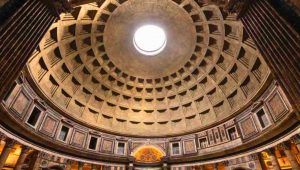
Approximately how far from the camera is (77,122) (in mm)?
20641

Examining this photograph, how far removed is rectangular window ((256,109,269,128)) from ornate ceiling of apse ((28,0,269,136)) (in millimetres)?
1811

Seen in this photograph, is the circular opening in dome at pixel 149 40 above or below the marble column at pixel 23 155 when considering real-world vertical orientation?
above

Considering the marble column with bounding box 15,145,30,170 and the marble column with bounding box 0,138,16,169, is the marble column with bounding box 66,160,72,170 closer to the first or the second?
the marble column with bounding box 15,145,30,170

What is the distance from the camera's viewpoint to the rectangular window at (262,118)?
15867mm

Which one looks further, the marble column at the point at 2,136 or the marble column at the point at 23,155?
the marble column at the point at 23,155

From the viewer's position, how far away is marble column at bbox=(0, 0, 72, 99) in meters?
6.40

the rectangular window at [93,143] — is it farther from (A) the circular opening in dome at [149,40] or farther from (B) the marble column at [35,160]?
(A) the circular opening in dome at [149,40]

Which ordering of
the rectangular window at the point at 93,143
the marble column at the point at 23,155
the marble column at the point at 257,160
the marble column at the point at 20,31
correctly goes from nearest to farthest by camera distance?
the marble column at the point at 20,31, the marble column at the point at 23,155, the marble column at the point at 257,160, the rectangular window at the point at 93,143

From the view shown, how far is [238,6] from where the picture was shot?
855 centimetres

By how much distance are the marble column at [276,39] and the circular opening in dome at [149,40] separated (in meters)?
14.2

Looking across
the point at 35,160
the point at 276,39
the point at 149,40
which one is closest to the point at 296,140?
the point at 276,39

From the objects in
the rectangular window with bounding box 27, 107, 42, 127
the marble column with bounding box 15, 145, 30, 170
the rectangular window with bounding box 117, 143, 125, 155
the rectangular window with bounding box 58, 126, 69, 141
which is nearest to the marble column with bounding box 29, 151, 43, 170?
the marble column with bounding box 15, 145, 30, 170

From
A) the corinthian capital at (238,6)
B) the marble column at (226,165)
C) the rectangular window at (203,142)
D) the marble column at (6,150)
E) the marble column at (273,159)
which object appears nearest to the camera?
the corinthian capital at (238,6)

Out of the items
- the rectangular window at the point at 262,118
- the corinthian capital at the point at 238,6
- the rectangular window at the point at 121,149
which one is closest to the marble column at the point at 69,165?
the rectangular window at the point at 121,149
